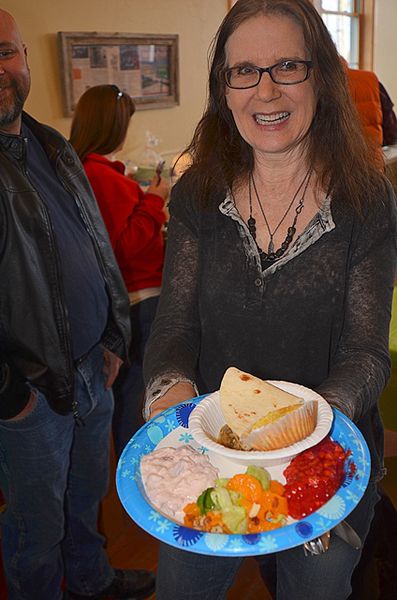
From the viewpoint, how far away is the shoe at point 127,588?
71.7 inches

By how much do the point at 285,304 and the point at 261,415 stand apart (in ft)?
0.92

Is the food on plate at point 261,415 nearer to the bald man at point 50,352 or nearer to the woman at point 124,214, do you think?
the bald man at point 50,352

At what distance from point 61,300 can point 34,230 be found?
0.17m

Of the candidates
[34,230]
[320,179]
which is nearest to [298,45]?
[320,179]

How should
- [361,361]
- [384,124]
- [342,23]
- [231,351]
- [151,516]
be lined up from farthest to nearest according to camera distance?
1. [342,23]
2. [384,124]
3. [231,351]
4. [361,361]
5. [151,516]

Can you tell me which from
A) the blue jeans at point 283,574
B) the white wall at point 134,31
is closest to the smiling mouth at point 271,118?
the blue jeans at point 283,574

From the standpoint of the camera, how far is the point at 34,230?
1.41 meters

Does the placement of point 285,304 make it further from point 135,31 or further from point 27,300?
point 135,31

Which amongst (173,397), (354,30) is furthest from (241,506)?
(354,30)

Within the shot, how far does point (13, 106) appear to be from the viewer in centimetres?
151

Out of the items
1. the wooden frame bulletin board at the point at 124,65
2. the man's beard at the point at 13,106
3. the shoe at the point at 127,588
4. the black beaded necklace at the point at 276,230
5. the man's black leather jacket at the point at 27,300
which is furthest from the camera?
the wooden frame bulletin board at the point at 124,65

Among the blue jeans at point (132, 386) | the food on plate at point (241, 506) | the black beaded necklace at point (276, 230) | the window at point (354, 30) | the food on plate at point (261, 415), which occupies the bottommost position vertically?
the blue jeans at point (132, 386)

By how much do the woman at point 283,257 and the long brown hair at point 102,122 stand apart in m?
1.07

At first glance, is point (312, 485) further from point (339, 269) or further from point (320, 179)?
point (320, 179)
